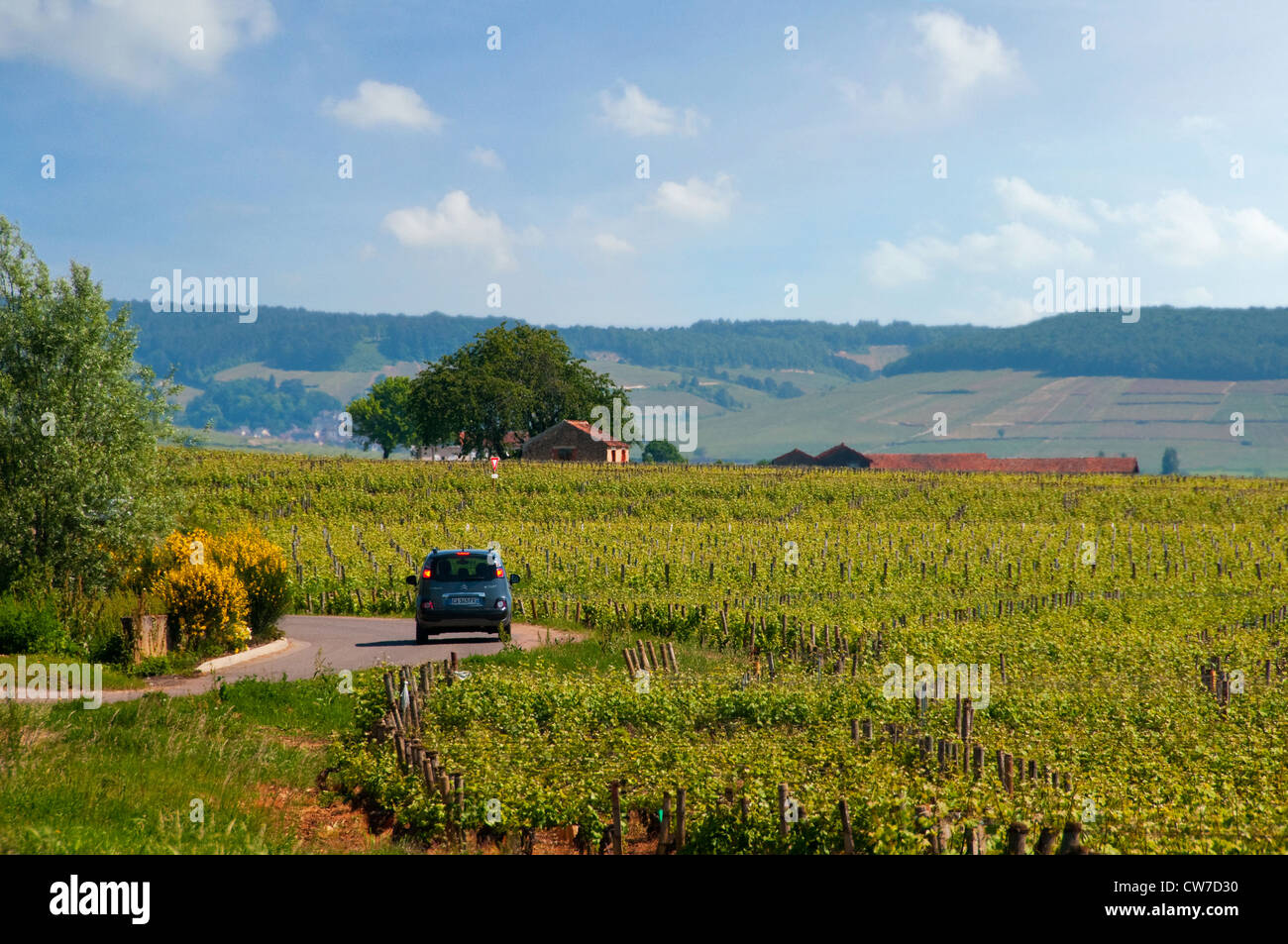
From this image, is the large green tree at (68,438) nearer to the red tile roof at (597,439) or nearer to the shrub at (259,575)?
the shrub at (259,575)

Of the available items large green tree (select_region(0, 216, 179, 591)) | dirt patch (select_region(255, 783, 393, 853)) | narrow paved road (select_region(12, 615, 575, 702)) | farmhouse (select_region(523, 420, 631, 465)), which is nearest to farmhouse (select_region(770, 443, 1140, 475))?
farmhouse (select_region(523, 420, 631, 465))

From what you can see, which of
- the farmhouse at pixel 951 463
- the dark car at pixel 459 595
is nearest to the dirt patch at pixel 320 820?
the dark car at pixel 459 595

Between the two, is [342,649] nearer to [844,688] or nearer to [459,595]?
[459,595]

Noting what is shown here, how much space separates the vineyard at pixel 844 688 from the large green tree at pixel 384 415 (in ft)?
379

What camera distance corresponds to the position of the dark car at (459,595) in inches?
962

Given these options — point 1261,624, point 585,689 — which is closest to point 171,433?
point 585,689

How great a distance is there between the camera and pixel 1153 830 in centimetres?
1043

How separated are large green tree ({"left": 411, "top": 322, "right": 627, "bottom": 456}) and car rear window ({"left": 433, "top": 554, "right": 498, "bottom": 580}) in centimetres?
7846

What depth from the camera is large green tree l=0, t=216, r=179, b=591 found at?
2138 cm

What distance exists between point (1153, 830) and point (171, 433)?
68.0 ft

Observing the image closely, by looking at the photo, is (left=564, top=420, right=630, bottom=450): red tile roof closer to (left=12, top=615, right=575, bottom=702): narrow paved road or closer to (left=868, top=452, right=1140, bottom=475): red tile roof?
(left=868, top=452, right=1140, bottom=475): red tile roof

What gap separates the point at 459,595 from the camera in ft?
80.4
